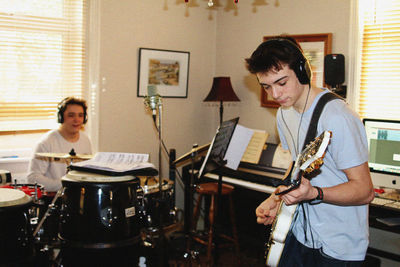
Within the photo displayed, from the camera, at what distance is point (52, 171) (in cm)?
315

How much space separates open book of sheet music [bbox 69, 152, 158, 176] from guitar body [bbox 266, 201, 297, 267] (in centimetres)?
71

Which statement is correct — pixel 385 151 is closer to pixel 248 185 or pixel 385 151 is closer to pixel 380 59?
pixel 380 59

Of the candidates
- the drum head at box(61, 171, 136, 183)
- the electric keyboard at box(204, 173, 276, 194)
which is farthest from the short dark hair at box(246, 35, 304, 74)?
the electric keyboard at box(204, 173, 276, 194)

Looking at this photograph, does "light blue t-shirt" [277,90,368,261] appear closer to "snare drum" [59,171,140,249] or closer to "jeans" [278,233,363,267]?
"jeans" [278,233,363,267]

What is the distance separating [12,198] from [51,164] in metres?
1.16

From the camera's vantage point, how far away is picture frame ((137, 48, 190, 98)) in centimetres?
389

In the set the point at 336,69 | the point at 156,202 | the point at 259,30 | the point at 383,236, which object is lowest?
the point at 383,236

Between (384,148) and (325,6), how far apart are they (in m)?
1.41

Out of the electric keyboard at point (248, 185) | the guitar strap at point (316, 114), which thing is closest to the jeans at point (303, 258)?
Answer: the guitar strap at point (316, 114)

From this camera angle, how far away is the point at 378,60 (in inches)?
127

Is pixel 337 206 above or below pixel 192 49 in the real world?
below

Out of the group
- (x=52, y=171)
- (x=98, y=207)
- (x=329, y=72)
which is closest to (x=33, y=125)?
(x=52, y=171)

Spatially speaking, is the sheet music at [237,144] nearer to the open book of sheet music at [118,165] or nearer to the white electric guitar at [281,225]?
the open book of sheet music at [118,165]

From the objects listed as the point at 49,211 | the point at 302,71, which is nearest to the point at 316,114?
the point at 302,71
